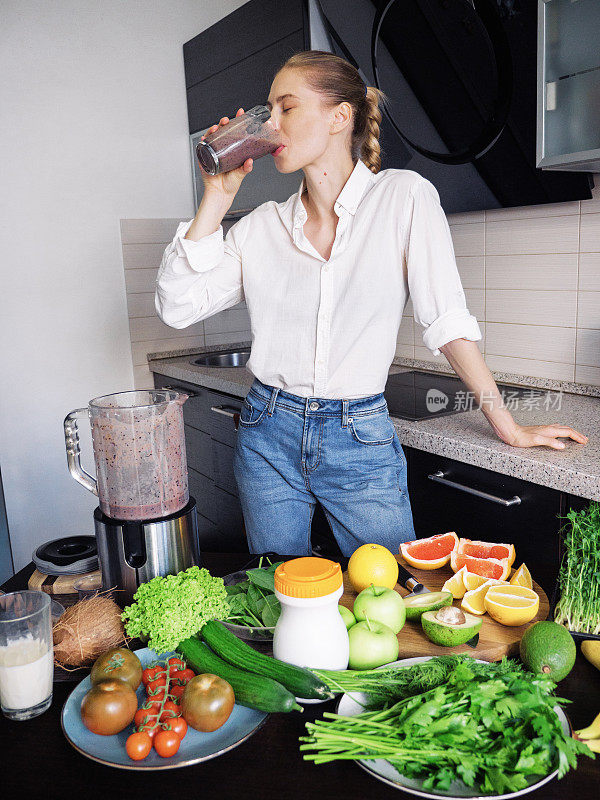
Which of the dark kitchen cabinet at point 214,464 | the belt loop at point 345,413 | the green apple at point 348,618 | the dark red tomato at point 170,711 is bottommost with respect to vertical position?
the dark kitchen cabinet at point 214,464

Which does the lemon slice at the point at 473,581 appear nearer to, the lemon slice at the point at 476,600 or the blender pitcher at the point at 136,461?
the lemon slice at the point at 476,600

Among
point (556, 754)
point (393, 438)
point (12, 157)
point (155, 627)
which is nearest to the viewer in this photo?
point (556, 754)

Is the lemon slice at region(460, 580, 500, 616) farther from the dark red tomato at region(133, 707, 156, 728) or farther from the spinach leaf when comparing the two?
the dark red tomato at region(133, 707, 156, 728)

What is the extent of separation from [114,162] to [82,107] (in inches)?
9.2

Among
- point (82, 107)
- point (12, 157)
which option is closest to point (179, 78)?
point (82, 107)

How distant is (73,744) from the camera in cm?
74

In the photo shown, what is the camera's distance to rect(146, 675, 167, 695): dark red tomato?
2.56ft

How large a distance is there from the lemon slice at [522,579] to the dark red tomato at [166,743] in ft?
1.67

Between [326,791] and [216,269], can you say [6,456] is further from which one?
[326,791]

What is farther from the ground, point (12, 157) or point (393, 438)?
point (12, 157)

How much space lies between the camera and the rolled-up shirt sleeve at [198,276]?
1381 millimetres

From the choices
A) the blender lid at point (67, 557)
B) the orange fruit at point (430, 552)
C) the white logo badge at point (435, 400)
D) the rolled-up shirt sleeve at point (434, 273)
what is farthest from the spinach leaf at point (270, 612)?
the white logo badge at point (435, 400)

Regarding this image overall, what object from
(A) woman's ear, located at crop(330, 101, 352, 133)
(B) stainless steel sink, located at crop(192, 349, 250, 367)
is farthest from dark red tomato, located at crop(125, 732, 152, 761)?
→ (B) stainless steel sink, located at crop(192, 349, 250, 367)

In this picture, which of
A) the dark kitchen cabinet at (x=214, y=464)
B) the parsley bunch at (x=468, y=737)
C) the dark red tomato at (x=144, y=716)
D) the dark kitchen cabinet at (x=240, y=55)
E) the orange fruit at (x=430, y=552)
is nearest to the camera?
the parsley bunch at (x=468, y=737)
